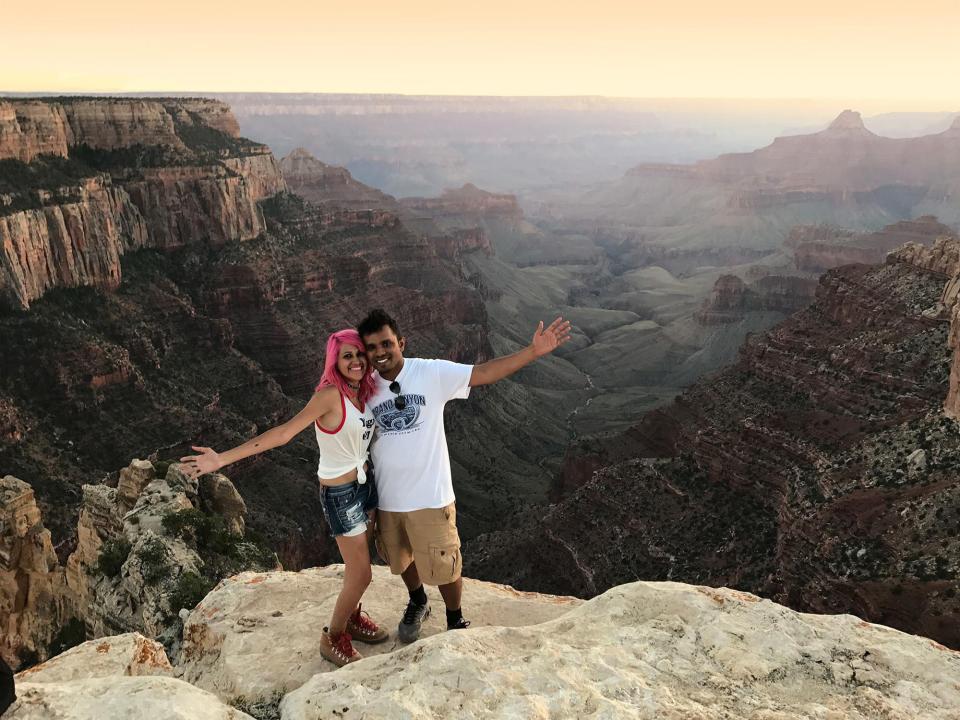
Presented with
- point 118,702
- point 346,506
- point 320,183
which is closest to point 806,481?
point 346,506

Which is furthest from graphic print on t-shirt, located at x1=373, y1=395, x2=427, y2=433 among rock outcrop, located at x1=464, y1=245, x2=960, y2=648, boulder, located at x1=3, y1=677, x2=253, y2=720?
rock outcrop, located at x1=464, y1=245, x2=960, y2=648

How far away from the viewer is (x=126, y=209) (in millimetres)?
56094

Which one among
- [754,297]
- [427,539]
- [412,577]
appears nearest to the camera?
[427,539]

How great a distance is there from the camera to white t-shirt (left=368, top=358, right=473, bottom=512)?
8.34 m

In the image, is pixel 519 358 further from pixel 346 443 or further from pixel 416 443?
pixel 346 443

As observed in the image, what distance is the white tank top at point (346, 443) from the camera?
804 cm

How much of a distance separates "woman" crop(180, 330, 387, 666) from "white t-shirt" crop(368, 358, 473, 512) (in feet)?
0.58

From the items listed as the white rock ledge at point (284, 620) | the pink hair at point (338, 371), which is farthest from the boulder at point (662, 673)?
the pink hair at point (338, 371)

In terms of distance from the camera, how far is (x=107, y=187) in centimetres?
5394

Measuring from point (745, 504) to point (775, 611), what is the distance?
2587cm

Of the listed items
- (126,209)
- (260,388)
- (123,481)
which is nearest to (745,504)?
(123,481)

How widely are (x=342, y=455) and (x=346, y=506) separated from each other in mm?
654

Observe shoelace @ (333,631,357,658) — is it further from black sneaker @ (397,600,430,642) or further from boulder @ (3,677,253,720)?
boulder @ (3,677,253,720)

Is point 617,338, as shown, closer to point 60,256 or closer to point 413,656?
point 60,256
